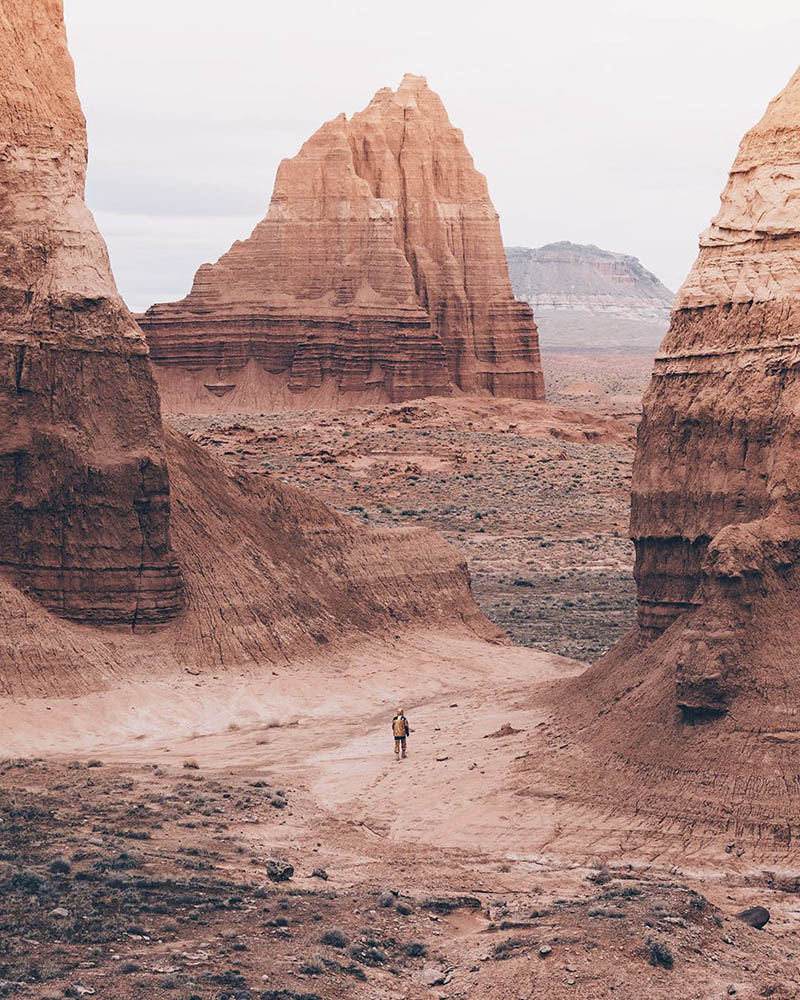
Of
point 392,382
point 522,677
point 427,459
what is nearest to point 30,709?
point 522,677

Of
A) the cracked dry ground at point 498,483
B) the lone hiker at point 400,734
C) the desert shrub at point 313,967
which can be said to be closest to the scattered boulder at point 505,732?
the lone hiker at point 400,734

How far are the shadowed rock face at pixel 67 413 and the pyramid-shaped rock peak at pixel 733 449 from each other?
10.6 metres

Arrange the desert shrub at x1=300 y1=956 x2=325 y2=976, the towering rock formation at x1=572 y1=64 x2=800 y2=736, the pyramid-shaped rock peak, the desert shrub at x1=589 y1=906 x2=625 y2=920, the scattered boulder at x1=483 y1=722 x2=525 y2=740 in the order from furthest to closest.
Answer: the scattered boulder at x1=483 y1=722 x2=525 y2=740 → the pyramid-shaped rock peak → the towering rock formation at x1=572 y1=64 x2=800 y2=736 → the desert shrub at x1=589 y1=906 x2=625 y2=920 → the desert shrub at x1=300 y1=956 x2=325 y2=976

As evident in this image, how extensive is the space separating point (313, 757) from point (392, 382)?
65.9 metres

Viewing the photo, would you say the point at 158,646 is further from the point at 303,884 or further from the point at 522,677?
the point at 303,884

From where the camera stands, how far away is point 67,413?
3672 centimetres

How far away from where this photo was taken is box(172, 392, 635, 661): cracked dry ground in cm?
5431

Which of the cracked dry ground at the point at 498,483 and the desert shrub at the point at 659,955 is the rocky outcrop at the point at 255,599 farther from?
the desert shrub at the point at 659,955

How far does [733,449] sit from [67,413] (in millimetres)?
13314

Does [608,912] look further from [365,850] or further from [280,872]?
[365,850]

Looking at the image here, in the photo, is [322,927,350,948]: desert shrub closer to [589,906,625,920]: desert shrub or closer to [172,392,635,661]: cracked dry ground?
[589,906,625,920]: desert shrub

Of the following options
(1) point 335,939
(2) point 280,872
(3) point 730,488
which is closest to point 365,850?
(2) point 280,872

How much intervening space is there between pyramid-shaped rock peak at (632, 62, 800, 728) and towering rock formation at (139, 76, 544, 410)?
67133 millimetres

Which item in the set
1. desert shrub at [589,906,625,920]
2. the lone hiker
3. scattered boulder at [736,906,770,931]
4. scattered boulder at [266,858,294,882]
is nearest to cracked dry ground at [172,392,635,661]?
the lone hiker
